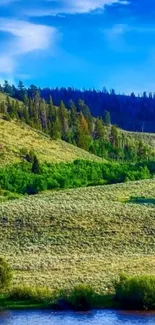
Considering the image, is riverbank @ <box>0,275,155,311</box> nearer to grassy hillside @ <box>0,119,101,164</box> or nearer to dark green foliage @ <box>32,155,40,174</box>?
dark green foliage @ <box>32,155,40,174</box>

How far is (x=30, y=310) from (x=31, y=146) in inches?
3970

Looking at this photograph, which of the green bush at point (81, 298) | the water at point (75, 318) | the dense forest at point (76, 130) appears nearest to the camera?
the water at point (75, 318)

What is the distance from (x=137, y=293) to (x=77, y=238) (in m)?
25.1

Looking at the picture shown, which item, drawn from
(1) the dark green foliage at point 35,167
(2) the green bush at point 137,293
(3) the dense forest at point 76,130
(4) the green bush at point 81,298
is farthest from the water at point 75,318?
(3) the dense forest at point 76,130

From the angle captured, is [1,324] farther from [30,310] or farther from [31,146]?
[31,146]

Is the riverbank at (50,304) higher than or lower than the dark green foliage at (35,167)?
lower

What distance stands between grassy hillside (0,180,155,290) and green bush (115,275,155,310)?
339cm

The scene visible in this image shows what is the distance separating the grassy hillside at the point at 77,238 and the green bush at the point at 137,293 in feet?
11.1

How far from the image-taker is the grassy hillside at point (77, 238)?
5447cm

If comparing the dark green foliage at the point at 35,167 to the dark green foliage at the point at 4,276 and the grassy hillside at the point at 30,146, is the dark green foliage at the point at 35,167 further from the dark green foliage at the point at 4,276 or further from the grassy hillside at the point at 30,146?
the dark green foliage at the point at 4,276

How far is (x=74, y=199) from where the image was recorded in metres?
91.1

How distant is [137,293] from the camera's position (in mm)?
44531

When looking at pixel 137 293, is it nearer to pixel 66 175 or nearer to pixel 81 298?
pixel 81 298

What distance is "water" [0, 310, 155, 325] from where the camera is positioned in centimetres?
4056
